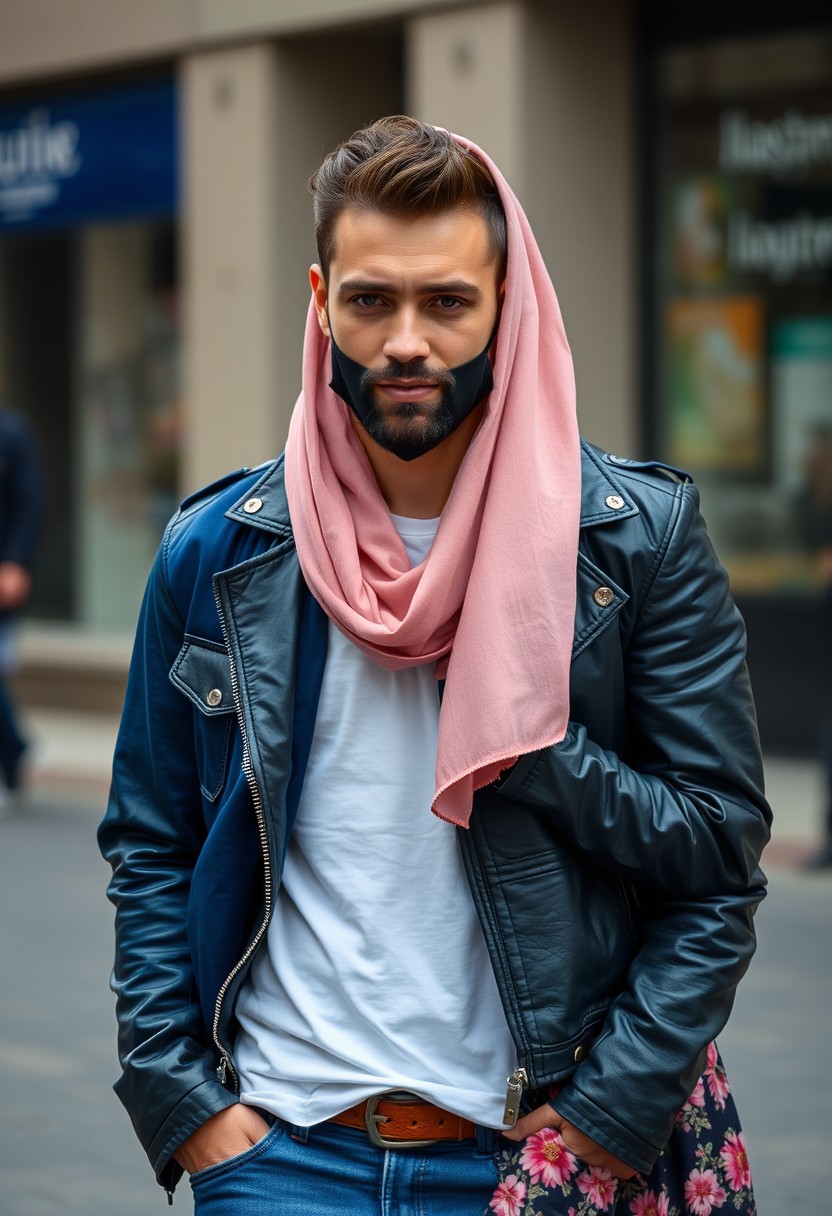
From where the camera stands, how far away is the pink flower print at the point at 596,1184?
2.32m

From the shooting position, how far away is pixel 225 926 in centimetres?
244

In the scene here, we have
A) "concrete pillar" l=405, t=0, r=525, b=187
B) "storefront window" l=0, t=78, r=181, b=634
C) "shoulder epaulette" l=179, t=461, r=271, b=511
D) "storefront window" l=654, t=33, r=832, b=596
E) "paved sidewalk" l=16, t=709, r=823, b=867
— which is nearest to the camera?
"shoulder epaulette" l=179, t=461, r=271, b=511

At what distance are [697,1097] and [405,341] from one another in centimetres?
102

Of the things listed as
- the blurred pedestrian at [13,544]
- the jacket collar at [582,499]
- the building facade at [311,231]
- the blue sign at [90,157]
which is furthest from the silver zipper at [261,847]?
the blue sign at [90,157]

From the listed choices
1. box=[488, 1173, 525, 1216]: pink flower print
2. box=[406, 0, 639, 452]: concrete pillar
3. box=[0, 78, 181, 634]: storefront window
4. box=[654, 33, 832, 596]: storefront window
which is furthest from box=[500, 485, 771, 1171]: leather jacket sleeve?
box=[0, 78, 181, 634]: storefront window

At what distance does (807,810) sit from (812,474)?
Answer: 2.30 meters

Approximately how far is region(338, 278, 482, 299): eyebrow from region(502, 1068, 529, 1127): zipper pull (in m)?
0.94

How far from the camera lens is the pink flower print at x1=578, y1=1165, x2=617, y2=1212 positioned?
232 centimetres

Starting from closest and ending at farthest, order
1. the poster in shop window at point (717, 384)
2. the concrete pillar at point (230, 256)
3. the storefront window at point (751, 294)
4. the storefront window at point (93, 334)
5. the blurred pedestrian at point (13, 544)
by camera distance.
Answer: the blurred pedestrian at point (13, 544), the storefront window at point (751, 294), the poster in shop window at point (717, 384), the concrete pillar at point (230, 256), the storefront window at point (93, 334)

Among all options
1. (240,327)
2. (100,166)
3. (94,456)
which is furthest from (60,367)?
(240,327)

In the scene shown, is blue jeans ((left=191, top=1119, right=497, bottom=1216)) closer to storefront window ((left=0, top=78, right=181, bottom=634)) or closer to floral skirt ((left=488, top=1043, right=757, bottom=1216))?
floral skirt ((left=488, top=1043, right=757, bottom=1216))

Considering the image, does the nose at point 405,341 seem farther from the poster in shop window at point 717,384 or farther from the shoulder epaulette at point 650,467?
the poster in shop window at point 717,384

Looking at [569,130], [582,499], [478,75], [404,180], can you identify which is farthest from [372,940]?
[569,130]

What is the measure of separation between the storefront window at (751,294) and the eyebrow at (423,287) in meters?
8.81
